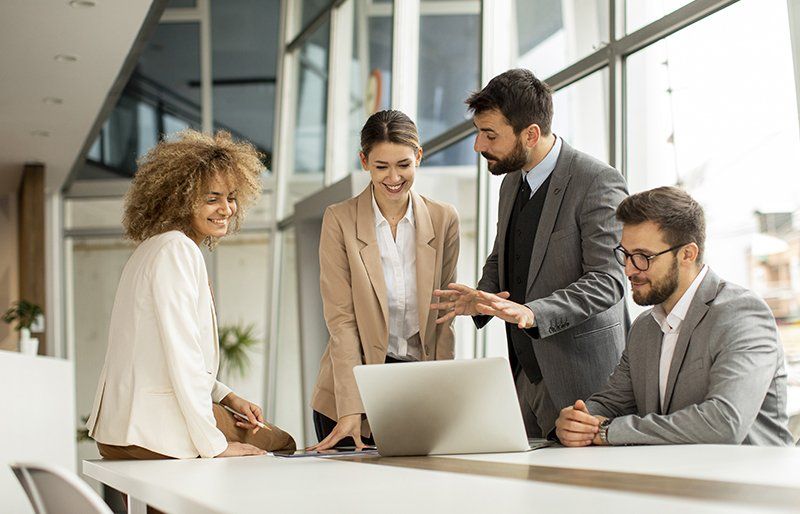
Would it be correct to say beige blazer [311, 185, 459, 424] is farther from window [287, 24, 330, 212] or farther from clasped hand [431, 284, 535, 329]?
window [287, 24, 330, 212]

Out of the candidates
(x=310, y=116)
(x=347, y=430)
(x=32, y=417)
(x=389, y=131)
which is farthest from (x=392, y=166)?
(x=310, y=116)

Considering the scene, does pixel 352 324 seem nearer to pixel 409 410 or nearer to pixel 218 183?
pixel 218 183

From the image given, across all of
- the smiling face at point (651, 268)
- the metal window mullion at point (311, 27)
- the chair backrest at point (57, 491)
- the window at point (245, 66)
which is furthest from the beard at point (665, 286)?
the window at point (245, 66)

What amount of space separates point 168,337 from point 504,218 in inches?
48.4

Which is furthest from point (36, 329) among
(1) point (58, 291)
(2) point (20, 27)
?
(2) point (20, 27)

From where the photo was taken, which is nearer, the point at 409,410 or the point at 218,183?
the point at 409,410

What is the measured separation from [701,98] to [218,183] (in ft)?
7.17

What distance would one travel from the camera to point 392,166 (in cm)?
301

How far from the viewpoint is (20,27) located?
625cm

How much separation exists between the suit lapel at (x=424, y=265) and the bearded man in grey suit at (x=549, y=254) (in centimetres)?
14

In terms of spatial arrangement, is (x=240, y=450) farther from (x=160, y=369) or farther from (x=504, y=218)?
(x=504, y=218)

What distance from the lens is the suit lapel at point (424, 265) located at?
302 centimetres

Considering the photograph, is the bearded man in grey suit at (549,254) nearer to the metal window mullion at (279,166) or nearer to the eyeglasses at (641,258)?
the eyeglasses at (641,258)

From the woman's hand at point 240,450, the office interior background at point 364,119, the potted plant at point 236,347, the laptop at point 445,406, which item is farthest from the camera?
the potted plant at point 236,347
